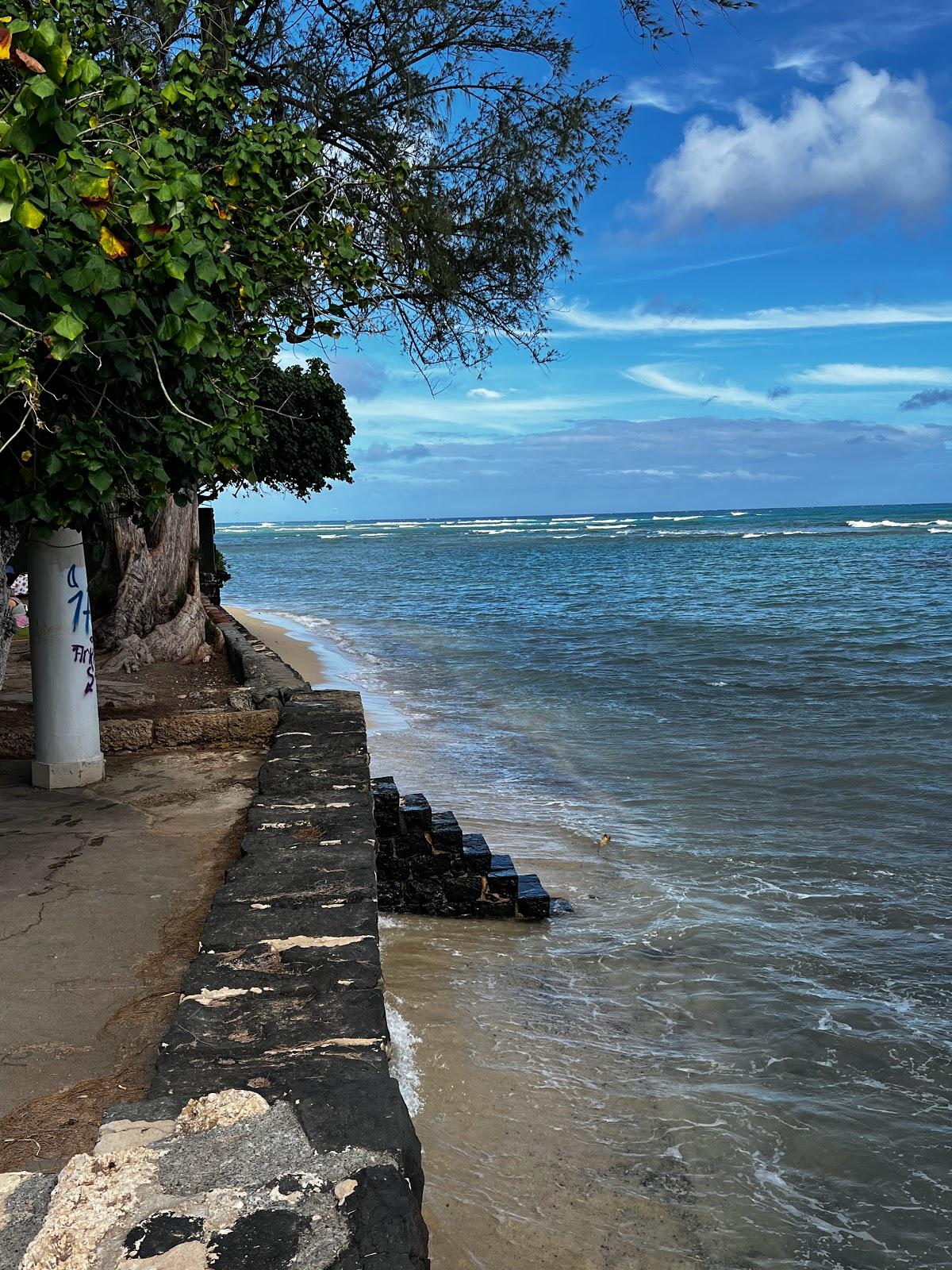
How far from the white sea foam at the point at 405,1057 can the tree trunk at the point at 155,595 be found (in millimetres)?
6105

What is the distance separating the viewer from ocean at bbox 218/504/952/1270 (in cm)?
417

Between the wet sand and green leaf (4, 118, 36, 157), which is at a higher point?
green leaf (4, 118, 36, 157)

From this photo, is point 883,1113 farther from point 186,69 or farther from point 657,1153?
point 186,69

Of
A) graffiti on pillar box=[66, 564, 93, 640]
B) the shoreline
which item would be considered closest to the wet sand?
graffiti on pillar box=[66, 564, 93, 640]

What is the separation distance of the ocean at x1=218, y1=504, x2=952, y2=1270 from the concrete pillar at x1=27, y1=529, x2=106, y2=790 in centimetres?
228

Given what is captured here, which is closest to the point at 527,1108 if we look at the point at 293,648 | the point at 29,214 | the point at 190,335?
the point at 190,335

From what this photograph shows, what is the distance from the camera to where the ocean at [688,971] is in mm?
4168

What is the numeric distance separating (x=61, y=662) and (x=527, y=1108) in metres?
3.32

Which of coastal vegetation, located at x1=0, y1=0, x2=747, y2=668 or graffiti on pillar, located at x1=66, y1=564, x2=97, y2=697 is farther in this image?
graffiti on pillar, located at x1=66, y1=564, x2=97, y2=697

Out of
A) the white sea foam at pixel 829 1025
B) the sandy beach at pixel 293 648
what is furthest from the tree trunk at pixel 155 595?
the white sea foam at pixel 829 1025

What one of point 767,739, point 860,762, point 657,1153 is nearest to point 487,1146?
point 657,1153

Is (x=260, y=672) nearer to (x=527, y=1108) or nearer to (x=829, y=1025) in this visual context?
(x=527, y=1108)

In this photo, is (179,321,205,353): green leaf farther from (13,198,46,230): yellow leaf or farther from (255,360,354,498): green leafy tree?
(255,360,354,498): green leafy tree

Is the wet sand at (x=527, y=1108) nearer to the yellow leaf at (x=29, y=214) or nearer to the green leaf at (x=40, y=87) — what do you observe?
the yellow leaf at (x=29, y=214)
